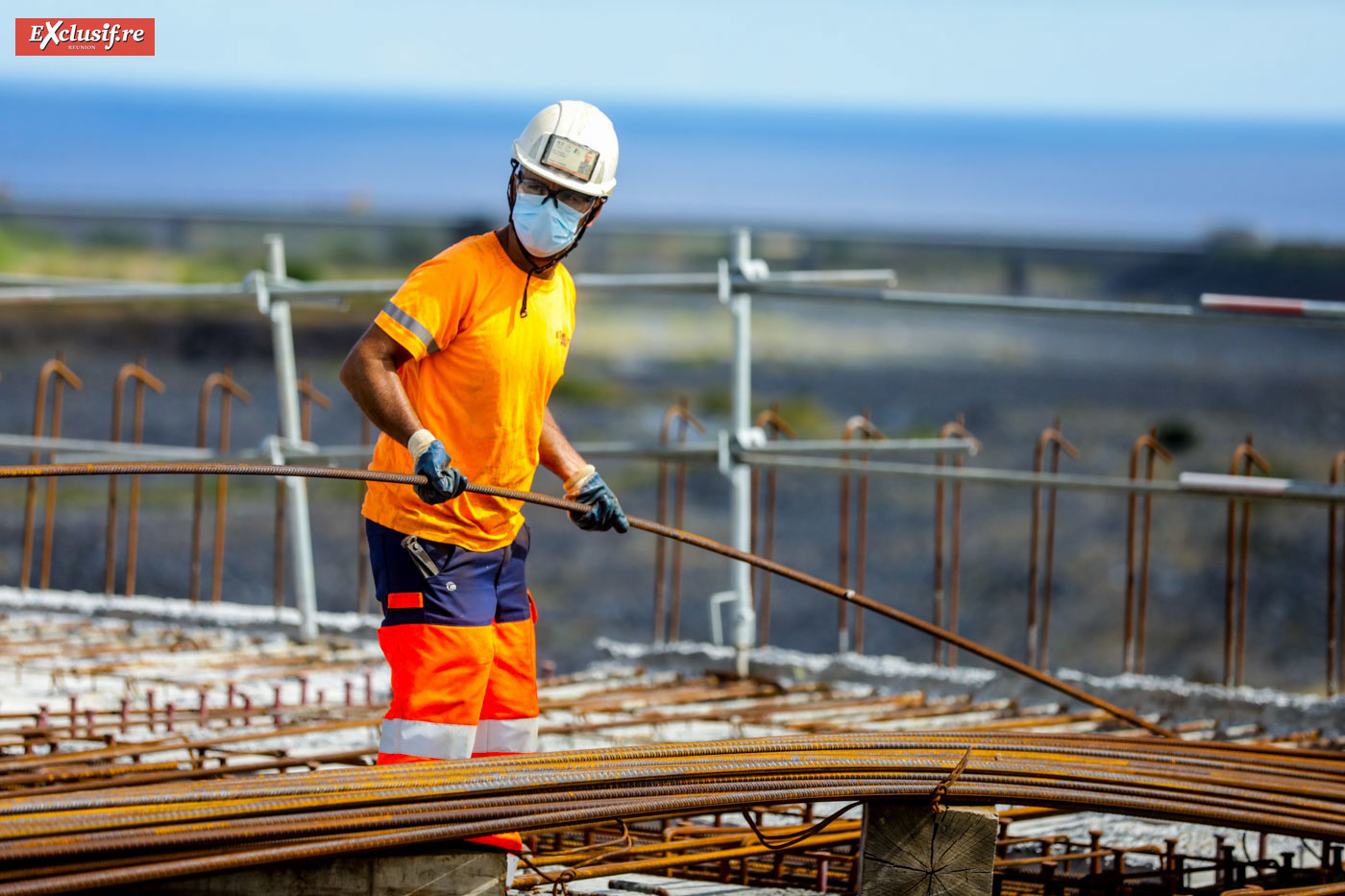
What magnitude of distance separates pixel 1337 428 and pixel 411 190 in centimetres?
10090

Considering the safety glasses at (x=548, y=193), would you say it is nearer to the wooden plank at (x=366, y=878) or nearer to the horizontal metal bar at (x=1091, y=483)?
the wooden plank at (x=366, y=878)

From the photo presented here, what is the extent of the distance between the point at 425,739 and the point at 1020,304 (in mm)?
2908

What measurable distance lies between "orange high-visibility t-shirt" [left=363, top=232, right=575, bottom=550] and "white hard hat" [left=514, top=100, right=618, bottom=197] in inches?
8.7

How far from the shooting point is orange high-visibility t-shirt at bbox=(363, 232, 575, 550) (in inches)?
131

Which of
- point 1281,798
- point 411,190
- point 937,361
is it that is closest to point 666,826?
point 1281,798

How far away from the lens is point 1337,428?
77.9 ft

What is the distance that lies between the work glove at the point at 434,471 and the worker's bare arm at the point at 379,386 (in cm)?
5

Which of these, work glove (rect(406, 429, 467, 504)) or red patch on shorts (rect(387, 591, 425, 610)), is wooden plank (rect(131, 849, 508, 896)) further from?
work glove (rect(406, 429, 467, 504))

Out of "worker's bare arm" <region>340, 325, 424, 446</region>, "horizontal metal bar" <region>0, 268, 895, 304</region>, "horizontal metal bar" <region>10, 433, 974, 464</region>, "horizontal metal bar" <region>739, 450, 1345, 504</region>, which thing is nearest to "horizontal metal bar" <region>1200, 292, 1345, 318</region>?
"horizontal metal bar" <region>739, 450, 1345, 504</region>

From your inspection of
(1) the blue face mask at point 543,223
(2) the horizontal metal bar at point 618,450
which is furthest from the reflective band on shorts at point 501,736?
(2) the horizontal metal bar at point 618,450

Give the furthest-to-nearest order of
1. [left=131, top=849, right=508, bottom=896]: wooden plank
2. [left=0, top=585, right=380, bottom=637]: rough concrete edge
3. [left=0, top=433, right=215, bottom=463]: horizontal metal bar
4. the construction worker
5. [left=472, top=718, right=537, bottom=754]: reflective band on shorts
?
[left=0, top=585, right=380, bottom=637]: rough concrete edge
[left=0, top=433, right=215, bottom=463]: horizontal metal bar
[left=472, top=718, right=537, bottom=754]: reflective band on shorts
the construction worker
[left=131, top=849, right=508, bottom=896]: wooden plank

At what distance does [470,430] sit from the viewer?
11.3 feet

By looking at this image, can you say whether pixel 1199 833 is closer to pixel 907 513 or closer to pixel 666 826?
pixel 666 826

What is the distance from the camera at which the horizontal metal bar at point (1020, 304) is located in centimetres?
496
